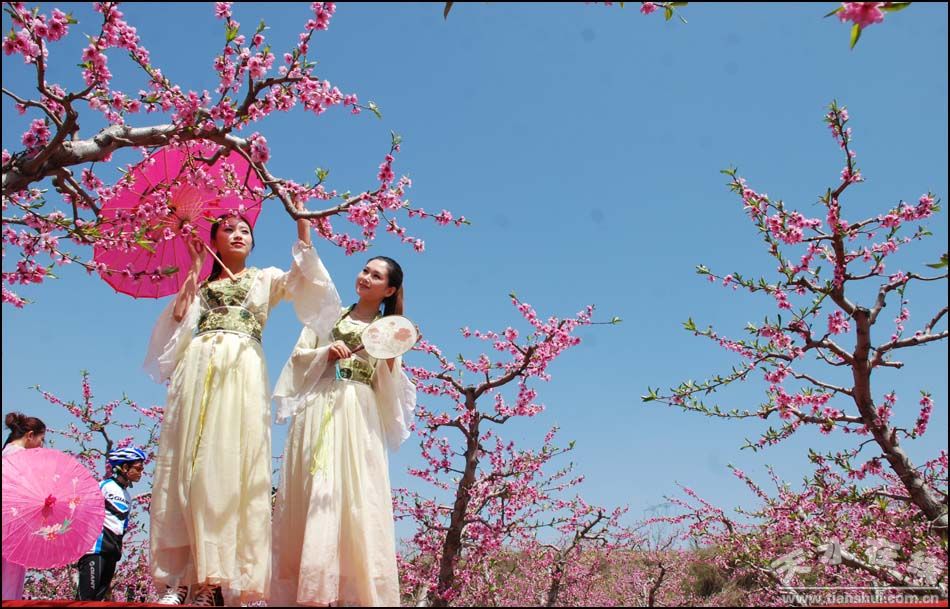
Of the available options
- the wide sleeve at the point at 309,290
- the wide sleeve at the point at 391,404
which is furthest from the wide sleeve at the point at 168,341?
the wide sleeve at the point at 391,404

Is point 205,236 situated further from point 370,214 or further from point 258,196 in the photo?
point 370,214

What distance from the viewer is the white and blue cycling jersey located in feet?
15.9

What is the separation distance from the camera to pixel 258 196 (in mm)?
3297

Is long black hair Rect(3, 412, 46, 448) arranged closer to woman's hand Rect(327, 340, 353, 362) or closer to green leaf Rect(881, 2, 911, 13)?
woman's hand Rect(327, 340, 353, 362)

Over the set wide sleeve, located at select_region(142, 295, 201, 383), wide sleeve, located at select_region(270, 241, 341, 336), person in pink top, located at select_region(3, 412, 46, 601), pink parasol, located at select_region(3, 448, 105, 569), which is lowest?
pink parasol, located at select_region(3, 448, 105, 569)

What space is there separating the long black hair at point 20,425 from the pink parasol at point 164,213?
1275 mm

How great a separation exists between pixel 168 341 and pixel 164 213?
2.17 feet

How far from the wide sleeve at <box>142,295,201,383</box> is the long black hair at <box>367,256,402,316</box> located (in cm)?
90

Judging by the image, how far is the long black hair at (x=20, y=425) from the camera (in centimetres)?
400

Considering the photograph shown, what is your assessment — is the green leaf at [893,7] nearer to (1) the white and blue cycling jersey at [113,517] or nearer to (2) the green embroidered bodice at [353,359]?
(2) the green embroidered bodice at [353,359]

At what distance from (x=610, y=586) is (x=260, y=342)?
33.6 feet

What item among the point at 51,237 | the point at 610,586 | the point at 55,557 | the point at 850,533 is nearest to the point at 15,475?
the point at 55,557

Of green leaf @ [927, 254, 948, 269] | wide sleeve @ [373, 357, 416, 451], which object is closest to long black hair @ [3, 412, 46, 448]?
wide sleeve @ [373, 357, 416, 451]

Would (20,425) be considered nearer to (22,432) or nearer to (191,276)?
(22,432)
